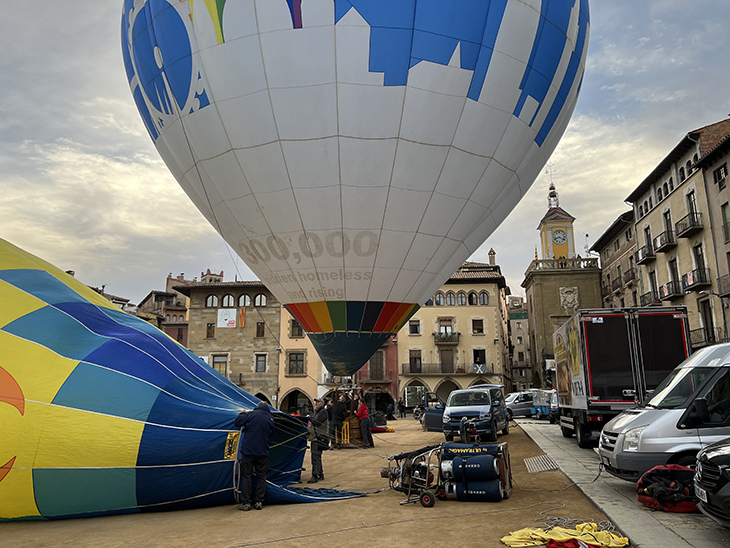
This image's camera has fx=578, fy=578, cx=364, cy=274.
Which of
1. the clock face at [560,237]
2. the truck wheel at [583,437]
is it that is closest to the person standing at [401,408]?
the clock face at [560,237]

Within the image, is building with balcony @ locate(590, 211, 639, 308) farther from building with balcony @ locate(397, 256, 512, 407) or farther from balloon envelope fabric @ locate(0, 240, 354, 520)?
balloon envelope fabric @ locate(0, 240, 354, 520)

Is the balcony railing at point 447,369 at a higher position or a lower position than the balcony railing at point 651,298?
lower

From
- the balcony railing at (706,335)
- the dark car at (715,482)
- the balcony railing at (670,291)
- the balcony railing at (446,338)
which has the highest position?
the balcony railing at (670,291)

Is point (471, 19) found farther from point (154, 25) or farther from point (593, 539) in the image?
point (593, 539)

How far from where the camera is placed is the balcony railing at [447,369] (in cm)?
4334

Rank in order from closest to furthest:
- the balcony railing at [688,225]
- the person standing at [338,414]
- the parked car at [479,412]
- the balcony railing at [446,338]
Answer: the person standing at [338,414] < the parked car at [479,412] < the balcony railing at [688,225] < the balcony railing at [446,338]

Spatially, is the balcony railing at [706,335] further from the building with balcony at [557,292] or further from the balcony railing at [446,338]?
the balcony railing at [446,338]

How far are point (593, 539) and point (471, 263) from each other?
48855mm

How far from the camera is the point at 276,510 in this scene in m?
6.91

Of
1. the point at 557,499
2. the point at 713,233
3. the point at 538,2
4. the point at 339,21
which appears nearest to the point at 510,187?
the point at 538,2

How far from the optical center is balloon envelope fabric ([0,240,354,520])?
250 inches

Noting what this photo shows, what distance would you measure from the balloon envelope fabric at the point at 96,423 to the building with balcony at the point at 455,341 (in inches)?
1441

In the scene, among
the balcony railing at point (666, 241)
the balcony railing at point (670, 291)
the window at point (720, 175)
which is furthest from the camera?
the balcony railing at point (666, 241)

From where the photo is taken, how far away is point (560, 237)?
166 ft
